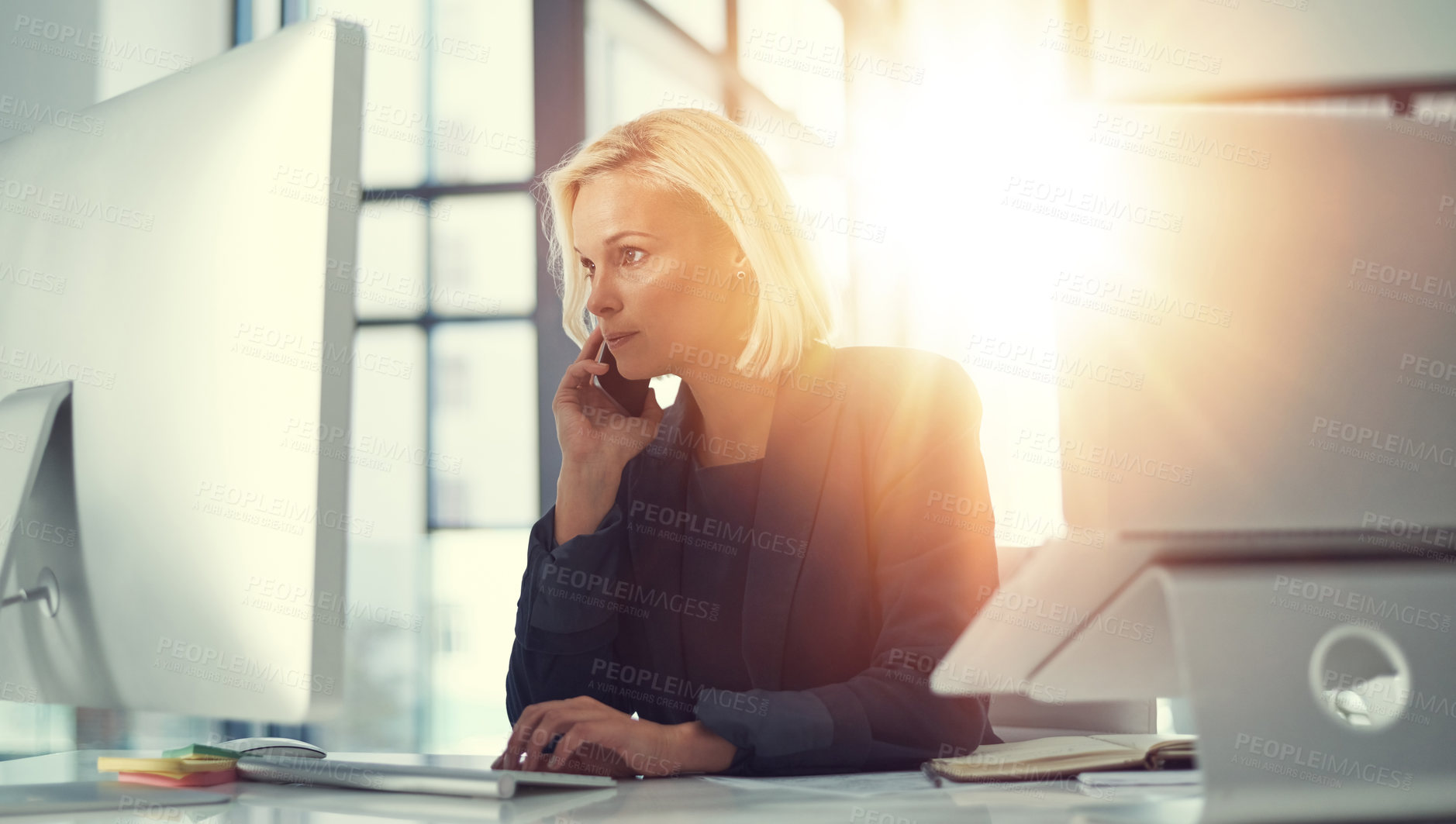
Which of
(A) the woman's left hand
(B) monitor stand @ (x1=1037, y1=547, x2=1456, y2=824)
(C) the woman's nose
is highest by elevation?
(C) the woman's nose

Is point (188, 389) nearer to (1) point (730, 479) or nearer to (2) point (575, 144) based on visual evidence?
(1) point (730, 479)

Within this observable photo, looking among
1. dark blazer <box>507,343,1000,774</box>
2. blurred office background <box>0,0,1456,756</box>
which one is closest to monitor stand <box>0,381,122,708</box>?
dark blazer <box>507,343,1000,774</box>

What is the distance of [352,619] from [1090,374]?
2.85 m

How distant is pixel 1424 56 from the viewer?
2.84 m

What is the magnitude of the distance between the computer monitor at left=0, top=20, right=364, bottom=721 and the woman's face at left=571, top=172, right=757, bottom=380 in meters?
0.86

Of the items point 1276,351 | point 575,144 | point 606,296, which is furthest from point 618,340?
point 575,144

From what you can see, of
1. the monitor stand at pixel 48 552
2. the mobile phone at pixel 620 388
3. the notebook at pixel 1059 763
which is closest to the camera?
the monitor stand at pixel 48 552

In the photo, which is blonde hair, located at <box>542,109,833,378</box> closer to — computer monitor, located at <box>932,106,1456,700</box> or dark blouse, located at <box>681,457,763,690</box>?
dark blouse, located at <box>681,457,763,690</box>

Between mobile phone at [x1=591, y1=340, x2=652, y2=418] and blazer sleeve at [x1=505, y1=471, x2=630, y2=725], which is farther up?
mobile phone at [x1=591, y1=340, x2=652, y2=418]

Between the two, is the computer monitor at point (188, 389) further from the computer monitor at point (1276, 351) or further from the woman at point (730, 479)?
the woman at point (730, 479)

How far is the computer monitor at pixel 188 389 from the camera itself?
46cm

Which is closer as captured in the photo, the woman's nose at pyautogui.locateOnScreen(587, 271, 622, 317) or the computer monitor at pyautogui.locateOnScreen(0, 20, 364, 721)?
the computer monitor at pyautogui.locateOnScreen(0, 20, 364, 721)

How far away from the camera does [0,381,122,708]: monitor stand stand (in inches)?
21.1

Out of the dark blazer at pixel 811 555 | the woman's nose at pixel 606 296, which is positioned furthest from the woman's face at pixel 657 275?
the dark blazer at pixel 811 555
